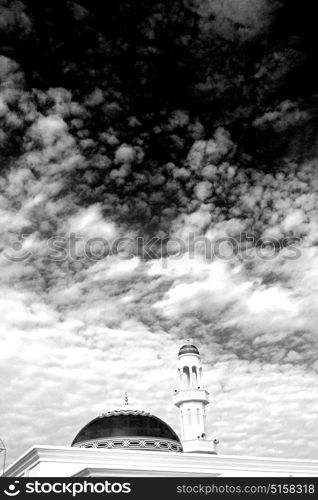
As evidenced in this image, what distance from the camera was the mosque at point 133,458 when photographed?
22672 millimetres

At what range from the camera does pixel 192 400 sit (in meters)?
34.2

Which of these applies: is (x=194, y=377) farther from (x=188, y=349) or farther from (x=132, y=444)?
(x=132, y=444)

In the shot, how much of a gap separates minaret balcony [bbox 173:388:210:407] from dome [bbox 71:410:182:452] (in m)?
5.64

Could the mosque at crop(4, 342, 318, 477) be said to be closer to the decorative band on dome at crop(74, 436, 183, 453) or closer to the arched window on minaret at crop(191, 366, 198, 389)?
the decorative band on dome at crop(74, 436, 183, 453)

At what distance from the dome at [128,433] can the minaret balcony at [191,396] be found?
564 centimetres

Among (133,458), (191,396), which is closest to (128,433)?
(133,458)

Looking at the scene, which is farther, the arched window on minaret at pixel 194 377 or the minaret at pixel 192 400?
the arched window on minaret at pixel 194 377

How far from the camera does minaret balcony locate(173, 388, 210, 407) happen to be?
34.1 metres

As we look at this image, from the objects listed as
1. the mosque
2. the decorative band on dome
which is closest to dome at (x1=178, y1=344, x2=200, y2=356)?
the mosque

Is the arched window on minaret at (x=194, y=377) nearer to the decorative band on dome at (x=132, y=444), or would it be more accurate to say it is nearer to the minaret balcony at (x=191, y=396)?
the minaret balcony at (x=191, y=396)

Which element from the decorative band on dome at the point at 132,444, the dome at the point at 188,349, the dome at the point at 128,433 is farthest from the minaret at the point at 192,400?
the decorative band on dome at the point at 132,444
